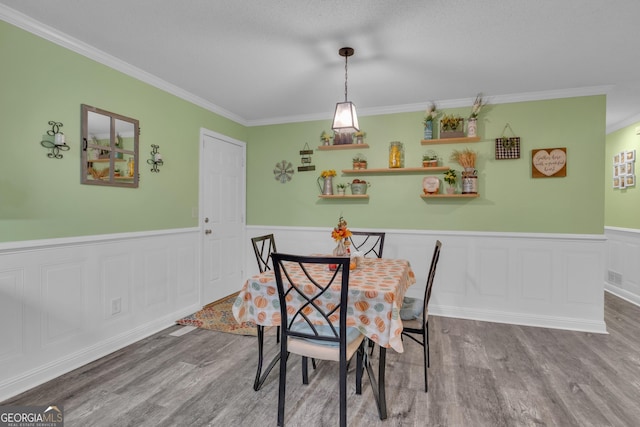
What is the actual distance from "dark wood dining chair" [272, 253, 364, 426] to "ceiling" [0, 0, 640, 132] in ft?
5.30

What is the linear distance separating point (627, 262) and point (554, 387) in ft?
10.3

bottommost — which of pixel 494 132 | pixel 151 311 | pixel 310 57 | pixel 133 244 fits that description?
pixel 151 311

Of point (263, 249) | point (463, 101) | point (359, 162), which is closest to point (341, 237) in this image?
point (263, 249)

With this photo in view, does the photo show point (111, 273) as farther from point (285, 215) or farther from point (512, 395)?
point (512, 395)

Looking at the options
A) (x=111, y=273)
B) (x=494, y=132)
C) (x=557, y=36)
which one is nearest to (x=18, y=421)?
(x=111, y=273)

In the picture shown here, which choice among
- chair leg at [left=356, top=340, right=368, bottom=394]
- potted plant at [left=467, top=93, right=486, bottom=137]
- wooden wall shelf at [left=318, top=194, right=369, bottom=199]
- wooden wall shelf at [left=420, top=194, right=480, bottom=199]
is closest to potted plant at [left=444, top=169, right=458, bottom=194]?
wooden wall shelf at [left=420, top=194, right=480, bottom=199]

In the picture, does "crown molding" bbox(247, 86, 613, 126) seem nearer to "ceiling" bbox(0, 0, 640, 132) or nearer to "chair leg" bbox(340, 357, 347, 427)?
"ceiling" bbox(0, 0, 640, 132)

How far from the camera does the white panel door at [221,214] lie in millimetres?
3951

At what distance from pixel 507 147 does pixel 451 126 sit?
2.04ft

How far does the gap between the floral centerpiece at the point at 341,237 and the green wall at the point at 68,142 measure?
1922mm

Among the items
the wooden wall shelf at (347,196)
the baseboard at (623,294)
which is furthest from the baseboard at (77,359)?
the baseboard at (623,294)

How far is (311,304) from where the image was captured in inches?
72.0

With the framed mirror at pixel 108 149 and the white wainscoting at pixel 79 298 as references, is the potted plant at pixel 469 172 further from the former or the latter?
the framed mirror at pixel 108 149

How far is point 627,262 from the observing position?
4281 mm
